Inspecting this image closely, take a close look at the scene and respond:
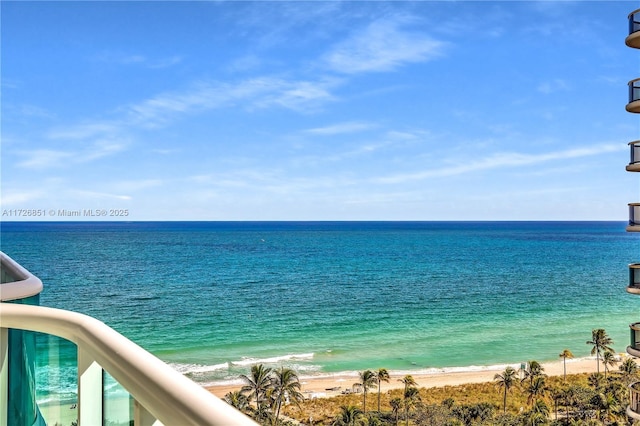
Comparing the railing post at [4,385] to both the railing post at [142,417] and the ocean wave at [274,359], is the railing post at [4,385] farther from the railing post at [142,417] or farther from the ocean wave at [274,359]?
the ocean wave at [274,359]

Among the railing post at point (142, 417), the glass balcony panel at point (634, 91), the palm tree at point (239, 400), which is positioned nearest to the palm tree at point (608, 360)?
the palm tree at point (239, 400)

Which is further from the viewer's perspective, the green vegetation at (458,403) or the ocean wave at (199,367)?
the ocean wave at (199,367)

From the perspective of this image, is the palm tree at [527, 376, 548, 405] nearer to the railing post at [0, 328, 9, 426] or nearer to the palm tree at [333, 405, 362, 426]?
the palm tree at [333, 405, 362, 426]

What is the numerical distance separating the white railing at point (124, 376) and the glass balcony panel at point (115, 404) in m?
0.03

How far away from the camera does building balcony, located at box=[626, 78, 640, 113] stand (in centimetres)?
1184

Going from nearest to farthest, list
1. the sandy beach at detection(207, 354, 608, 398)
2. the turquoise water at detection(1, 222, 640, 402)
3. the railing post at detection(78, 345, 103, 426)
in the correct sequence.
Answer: the railing post at detection(78, 345, 103, 426) → the sandy beach at detection(207, 354, 608, 398) → the turquoise water at detection(1, 222, 640, 402)

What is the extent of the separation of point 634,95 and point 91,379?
13.2 meters

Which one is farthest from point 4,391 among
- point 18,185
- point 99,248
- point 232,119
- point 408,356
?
point 99,248

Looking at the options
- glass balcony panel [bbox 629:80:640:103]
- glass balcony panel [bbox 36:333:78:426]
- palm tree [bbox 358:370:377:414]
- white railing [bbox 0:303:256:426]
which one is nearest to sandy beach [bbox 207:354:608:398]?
palm tree [bbox 358:370:377:414]

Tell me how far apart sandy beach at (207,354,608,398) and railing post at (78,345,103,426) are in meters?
23.7

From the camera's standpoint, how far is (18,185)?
77.9 meters

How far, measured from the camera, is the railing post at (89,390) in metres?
1.35

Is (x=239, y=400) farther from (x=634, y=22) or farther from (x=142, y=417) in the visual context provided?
(x=142, y=417)

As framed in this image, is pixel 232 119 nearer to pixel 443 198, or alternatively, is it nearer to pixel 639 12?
pixel 443 198
